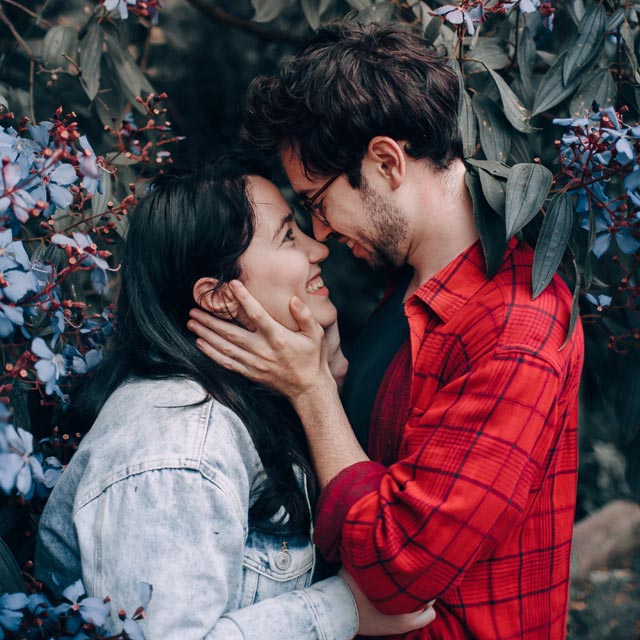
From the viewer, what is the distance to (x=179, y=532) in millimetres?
1187

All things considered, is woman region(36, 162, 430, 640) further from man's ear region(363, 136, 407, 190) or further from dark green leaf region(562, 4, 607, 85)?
dark green leaf region(562, 4, 607, 85)

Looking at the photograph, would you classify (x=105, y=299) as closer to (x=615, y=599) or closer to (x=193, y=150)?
(x=193, y=150)

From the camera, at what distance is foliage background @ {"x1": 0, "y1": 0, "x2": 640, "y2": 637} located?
139cm

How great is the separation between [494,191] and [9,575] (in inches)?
41.6

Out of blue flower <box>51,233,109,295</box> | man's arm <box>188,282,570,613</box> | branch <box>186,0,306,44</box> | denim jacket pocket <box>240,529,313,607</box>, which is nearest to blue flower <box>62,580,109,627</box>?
denim jacket pocket <box>240,529,313,607</box>

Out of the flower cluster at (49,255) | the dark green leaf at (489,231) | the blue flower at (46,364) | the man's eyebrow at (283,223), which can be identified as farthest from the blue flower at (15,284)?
the dark green leaf at (489,231)

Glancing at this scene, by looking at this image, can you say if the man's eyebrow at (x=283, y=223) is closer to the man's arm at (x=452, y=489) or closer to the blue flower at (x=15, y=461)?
the man's arm at (x=452, y=489)

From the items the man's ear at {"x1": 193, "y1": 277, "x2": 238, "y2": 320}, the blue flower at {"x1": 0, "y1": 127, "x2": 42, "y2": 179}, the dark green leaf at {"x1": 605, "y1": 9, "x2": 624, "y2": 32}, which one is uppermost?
the dark green leaf at {"x1": 605, "y1": 9, "x2": 624, "y2": 32}

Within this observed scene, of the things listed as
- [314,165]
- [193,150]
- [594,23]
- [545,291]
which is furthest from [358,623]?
[193,150]

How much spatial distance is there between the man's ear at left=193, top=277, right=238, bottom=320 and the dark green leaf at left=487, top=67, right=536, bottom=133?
696mm

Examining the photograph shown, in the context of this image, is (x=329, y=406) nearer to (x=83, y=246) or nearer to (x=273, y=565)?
(x=273, y=565)

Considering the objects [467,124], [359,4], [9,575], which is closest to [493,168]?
[467,124]

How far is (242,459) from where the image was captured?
4.42 ft

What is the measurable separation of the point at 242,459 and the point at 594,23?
1162mm
